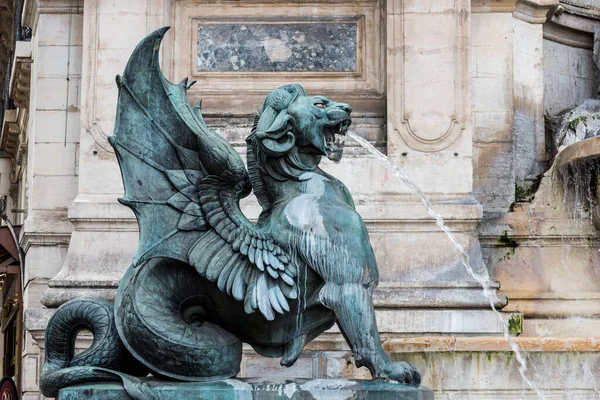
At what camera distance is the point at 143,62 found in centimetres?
862

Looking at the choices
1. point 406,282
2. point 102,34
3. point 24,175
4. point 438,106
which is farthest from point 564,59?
point 24,175

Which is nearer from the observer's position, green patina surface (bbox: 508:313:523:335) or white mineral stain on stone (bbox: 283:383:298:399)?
white mineral stain on stone (bbox: 283:383:298:399)

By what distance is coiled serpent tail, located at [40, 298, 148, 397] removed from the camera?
825cm

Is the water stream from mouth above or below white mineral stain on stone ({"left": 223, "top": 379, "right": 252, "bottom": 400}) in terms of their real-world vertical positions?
above

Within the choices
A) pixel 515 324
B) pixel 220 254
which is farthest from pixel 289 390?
pixel 515 324

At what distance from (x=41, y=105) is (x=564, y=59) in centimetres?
552

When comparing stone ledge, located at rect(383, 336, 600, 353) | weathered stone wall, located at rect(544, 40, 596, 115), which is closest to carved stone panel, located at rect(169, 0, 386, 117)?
weathered stone wall, located at rect(544, 40, 596, 115)

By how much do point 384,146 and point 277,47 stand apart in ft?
4.57

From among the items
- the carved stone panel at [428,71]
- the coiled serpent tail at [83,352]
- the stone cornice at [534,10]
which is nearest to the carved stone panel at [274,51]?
the carved stone panel at [428,71]

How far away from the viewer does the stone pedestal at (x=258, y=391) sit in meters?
7.89

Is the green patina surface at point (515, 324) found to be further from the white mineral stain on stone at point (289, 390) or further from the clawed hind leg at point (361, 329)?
the white mineral stain on stone at point (289, 390)

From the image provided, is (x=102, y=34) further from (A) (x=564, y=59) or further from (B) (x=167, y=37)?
(A) (x=564, y=59)

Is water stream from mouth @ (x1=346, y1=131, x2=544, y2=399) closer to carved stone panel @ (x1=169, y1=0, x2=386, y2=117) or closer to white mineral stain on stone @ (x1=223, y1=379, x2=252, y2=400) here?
carved stone panel @ (x1=169, y1=0, x2=386, y2=117)

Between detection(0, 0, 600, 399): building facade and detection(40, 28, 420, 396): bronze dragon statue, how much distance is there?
390 cm
